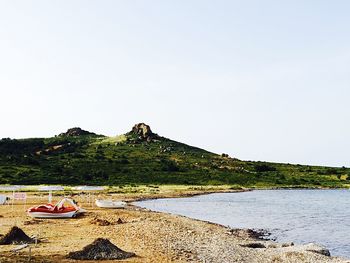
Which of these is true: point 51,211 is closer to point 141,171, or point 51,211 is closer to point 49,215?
point 49,215

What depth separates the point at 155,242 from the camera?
35.2 metres

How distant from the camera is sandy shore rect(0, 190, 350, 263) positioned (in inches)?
1173

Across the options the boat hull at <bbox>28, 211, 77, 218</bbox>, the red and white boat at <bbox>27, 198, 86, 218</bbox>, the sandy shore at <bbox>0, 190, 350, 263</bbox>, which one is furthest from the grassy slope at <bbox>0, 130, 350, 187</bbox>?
the sandy shore at <bbox>0, 190, 350, 263</bbox>

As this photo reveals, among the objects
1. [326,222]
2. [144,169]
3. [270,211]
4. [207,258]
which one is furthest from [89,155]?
[207,258]

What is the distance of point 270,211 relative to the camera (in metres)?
75.8

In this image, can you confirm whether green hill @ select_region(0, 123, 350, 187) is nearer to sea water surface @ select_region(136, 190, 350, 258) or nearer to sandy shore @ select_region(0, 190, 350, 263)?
sea water surface @ select_region(136, 190, 350, 258)

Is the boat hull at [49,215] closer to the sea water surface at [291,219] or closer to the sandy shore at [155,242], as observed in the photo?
the sandy shore at [155,242]

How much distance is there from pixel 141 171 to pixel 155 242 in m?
119

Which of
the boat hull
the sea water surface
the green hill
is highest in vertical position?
the green hill

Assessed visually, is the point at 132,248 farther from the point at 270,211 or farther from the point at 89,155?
the point at 89,155

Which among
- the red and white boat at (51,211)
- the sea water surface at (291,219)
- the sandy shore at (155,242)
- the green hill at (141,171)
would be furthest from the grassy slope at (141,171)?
the sandy shore at (155,242)

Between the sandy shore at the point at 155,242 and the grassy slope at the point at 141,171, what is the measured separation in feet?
272

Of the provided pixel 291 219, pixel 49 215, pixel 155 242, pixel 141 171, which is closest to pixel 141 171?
pixel 141 171

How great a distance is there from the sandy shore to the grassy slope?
82.9 meters
